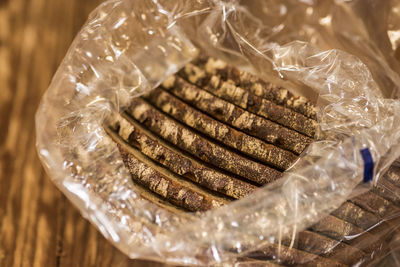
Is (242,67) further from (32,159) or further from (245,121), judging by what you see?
(32,159)

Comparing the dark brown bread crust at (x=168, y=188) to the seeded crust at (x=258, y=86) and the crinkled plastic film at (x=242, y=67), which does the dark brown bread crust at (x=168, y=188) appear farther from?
the seeded crust at (x=258, y=86)

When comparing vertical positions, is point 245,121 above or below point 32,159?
above

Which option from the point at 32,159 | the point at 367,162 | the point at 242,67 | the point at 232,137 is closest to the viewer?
the point at 367,162

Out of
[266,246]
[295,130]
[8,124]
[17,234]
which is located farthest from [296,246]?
[8,124]

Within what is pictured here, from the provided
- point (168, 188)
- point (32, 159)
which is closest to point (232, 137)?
point (168, 188)

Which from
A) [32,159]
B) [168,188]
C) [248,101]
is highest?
[248,101]

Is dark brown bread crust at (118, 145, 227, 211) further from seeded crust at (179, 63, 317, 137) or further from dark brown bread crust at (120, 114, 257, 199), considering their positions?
seeded crust at (179, 63, 317, 137)
